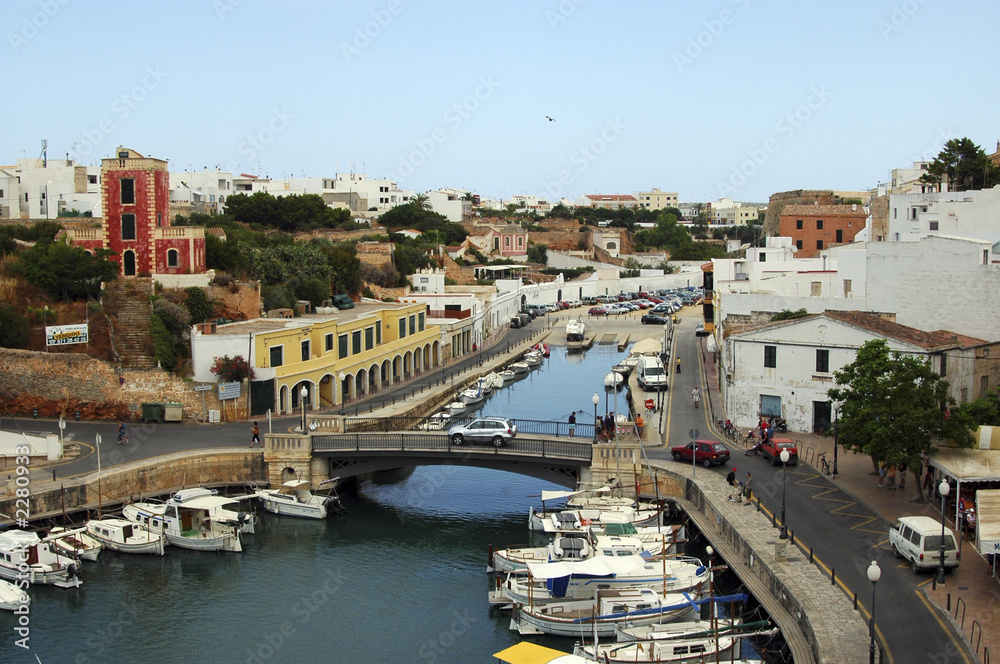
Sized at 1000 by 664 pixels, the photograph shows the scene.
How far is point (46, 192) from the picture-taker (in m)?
79.0

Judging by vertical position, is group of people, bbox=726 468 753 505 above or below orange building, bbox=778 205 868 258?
below

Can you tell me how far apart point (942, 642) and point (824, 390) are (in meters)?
17.1

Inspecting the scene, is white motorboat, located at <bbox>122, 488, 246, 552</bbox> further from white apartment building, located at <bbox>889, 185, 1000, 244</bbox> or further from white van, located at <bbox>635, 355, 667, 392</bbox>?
white apartment building, located at <bbox>889, 185, 1000, 244</bbox>

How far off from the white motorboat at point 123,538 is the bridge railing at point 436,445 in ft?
20.8

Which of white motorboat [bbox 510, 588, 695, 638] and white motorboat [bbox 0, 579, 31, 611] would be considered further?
white motorboat [bbox 0, 579, 31, 611]

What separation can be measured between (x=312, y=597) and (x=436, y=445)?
26.8 ft

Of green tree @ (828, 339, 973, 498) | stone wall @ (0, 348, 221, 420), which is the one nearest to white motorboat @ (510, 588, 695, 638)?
green tree @ (828, 339, 973, 498)

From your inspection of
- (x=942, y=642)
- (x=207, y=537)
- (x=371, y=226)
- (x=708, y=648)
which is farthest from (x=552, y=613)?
(x=371, y=226)

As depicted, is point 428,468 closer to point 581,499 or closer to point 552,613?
point 581,499

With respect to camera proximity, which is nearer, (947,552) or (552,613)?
(947,552)

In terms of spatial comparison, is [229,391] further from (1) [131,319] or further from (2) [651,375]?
(2) [651,375]

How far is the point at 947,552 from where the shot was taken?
69.5 ft

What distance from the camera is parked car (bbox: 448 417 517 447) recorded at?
3266 centimetres

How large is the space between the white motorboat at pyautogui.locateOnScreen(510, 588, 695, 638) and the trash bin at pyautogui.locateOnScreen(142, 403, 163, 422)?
2052 cm
